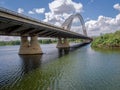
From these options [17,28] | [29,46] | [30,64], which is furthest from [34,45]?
[30,64]

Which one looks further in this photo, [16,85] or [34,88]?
[16,85]

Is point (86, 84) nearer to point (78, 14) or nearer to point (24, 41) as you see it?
point (24, 41)

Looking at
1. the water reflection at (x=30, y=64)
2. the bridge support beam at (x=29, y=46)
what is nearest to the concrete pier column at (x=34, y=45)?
the bridge support beam at (x=29, y=46)

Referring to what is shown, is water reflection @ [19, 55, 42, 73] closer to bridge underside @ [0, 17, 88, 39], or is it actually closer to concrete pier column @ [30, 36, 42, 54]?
bridge underside @ [0, 17, 88, 39]

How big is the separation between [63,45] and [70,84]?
10299 cm

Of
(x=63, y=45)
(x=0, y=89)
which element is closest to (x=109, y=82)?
(x=0, y=89)

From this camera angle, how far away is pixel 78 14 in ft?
562

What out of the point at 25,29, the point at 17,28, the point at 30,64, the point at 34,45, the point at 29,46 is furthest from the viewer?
the point at 34,45

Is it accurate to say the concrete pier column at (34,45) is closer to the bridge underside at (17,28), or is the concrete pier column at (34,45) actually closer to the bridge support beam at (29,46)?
the bridge support beam at (29,46)

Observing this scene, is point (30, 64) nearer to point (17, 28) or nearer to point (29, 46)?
point (17, 28)

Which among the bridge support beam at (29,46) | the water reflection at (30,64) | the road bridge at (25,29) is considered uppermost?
the road bridge at (25,29)

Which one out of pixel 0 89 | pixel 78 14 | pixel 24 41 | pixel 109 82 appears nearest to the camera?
pixel 0 89

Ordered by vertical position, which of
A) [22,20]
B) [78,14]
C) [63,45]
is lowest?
[63,45]

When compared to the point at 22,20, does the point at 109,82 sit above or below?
below
